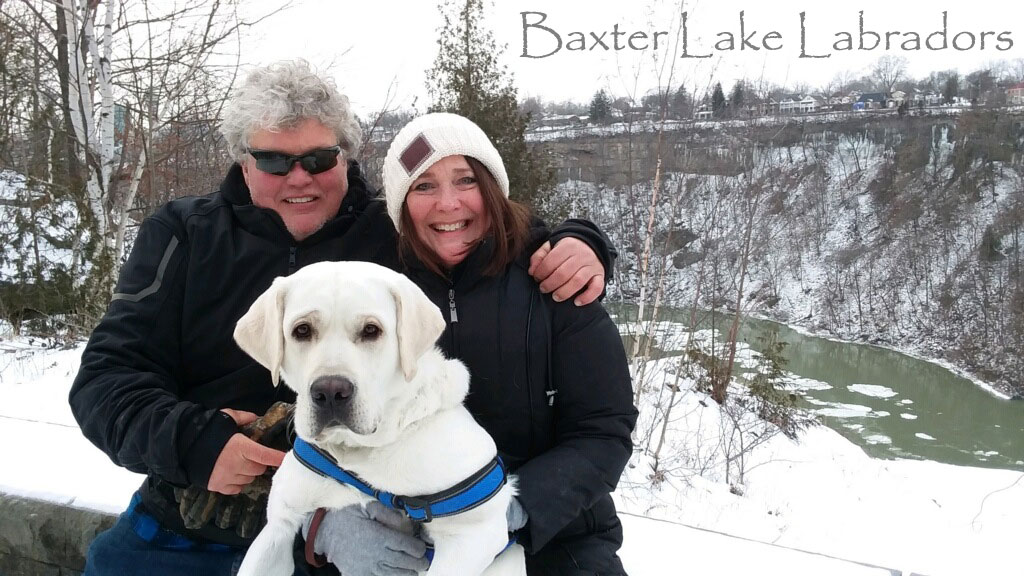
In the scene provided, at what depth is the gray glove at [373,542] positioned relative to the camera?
188 cm

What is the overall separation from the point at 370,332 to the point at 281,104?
1.17m

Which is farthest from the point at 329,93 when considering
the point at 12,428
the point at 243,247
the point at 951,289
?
the point at 951,289

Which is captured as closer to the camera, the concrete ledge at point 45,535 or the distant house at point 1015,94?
the concrete ledge at point 45,535

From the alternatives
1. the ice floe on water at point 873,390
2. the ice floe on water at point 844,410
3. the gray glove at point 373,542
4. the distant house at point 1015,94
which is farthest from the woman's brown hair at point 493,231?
the distant house at point 1015,94

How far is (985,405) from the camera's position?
26.8 metres

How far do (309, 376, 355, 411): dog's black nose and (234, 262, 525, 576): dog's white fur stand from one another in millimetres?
17

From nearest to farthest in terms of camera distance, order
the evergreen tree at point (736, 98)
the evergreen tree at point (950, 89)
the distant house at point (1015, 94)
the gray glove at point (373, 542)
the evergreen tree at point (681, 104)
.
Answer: the gray glove at point (373, 542)
the evergreen tree at point (681, 104)
the evergreen tree at point (736, 98)
the distant house at point (1015, 94)
the evergreen tree at point (950, 89)

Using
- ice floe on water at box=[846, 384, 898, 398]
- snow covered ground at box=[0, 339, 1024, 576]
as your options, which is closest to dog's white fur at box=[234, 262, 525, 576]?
snow covered ground at box=[0, 339, 1024, 576]

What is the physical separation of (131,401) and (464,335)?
109 centimetres

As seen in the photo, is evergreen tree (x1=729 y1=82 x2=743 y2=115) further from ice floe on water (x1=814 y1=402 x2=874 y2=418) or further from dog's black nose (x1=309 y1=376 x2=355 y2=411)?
ice floe on water (x1=814 y1=402 x2=874 y2=418)

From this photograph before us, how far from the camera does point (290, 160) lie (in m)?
2.53

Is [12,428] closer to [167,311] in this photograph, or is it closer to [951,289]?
[167,311]

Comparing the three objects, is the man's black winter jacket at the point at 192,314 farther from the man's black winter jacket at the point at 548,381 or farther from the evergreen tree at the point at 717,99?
the evergreen tree at the point at 717,99

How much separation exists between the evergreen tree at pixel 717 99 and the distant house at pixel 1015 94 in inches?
2211
